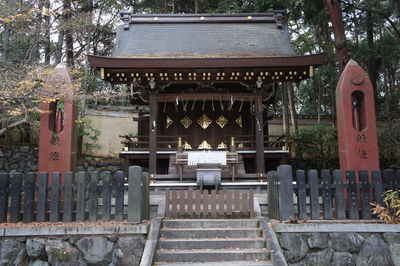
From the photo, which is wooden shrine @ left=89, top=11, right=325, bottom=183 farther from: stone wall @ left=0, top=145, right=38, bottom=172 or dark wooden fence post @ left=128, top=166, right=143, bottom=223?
stone wall @ left=0, top=145, right=38, bottom=172

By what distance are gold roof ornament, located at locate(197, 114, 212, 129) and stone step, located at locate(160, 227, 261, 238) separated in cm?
689

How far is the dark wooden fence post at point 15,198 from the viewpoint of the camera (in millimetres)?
5832

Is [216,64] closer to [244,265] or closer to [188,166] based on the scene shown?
[188,166]

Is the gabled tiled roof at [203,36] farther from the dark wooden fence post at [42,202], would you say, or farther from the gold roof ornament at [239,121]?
the dark wooden fence post at [42,202]

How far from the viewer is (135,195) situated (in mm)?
5789

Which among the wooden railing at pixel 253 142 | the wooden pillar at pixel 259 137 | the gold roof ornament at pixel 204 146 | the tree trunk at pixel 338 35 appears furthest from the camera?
the gold roof ornament at pixel 204 146

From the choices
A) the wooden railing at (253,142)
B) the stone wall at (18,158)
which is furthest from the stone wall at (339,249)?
the stone wall at (18,158)

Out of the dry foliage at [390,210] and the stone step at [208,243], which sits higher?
the dry foliage at [390,210]

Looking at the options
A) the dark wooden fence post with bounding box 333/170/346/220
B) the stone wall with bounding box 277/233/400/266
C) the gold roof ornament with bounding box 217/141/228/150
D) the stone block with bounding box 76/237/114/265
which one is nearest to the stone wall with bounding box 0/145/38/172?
the gold roof ornament with bounding box 217/141/228/150

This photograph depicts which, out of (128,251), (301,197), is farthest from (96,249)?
(301,197)

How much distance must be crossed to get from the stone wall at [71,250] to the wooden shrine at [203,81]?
4.36m

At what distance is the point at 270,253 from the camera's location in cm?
517

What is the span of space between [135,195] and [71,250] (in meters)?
1.36

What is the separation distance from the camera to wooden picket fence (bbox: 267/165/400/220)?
5.78 m
